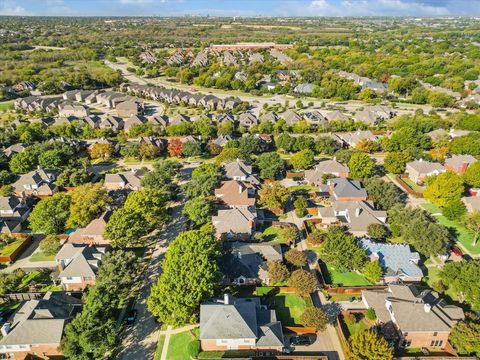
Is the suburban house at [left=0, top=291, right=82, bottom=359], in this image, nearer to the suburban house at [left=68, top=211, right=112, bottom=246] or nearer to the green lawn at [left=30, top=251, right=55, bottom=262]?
the green lawn at [left=30, top=251, right=55, bottom=262]

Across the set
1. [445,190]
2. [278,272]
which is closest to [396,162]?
[445,190]

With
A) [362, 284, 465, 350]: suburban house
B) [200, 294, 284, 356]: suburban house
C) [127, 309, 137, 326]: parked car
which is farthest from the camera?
[127, 309, 137, 326]: parked car

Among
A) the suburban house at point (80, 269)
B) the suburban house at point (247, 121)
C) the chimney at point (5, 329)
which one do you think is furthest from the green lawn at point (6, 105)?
the chimney at point (5, 329)

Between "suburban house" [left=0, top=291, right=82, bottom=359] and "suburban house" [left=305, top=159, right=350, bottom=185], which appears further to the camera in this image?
"suburban house" [left=305, top=159, right=350, bottom=185]

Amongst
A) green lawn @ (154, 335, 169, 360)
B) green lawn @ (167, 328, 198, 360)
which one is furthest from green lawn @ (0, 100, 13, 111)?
green lawn @ (167, 328, 198, 360)

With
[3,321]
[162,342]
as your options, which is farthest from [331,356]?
[3,321]

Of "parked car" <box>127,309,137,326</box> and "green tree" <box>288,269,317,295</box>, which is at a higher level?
"green tree" <box>288,269,317,295</box>

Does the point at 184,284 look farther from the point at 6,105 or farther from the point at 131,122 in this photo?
the point at 6,105

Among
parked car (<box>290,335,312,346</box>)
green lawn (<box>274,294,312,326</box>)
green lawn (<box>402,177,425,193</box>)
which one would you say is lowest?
green lawn (<box>402,177,425,193</box>)
